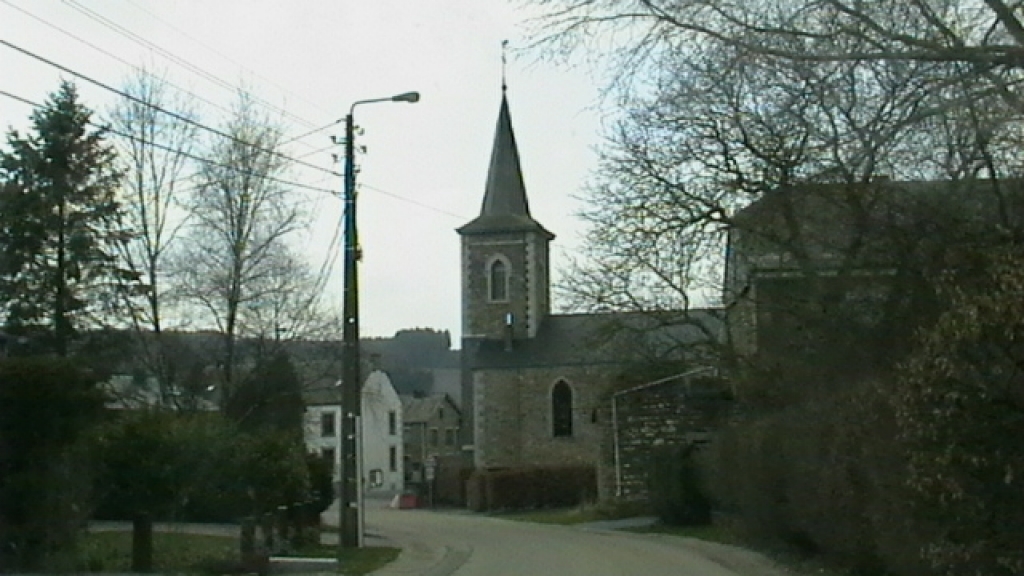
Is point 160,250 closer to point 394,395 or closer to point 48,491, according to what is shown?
point 48,491

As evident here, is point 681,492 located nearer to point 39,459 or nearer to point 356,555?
point 356,555

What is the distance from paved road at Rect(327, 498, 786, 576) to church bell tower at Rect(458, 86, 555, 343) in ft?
119

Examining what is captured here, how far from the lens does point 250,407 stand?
126ft

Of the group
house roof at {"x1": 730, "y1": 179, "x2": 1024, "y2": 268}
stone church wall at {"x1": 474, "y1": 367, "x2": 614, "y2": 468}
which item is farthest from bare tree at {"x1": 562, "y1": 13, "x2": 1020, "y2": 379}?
stone church wall at {"x1": 474, "y1": 367, "x2": 614, "y2": 468}

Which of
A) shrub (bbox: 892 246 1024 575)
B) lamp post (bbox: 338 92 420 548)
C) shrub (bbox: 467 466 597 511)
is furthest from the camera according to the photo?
shrub (bbox: 467 466 597 511)

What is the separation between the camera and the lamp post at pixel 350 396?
25797 mm

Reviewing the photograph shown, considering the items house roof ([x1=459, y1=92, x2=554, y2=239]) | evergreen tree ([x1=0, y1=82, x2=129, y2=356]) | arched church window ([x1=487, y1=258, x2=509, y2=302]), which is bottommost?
evergreen tree ([x1=0, y1=82, x2=129, y2=356])

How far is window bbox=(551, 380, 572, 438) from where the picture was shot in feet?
231

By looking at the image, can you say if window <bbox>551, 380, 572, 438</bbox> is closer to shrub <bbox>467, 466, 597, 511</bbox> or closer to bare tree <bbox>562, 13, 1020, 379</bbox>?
shrub <bbox>467, 466, 597, 511</bbox>

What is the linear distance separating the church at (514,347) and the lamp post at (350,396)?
37.3 meters

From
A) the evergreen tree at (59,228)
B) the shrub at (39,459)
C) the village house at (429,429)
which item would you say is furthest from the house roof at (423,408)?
the shrub at (39,459)

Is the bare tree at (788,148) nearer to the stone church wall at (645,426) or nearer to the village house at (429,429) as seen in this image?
the stone church wall at (645,426)

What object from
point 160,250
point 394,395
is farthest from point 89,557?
point 394,395

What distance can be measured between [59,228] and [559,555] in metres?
18.4
